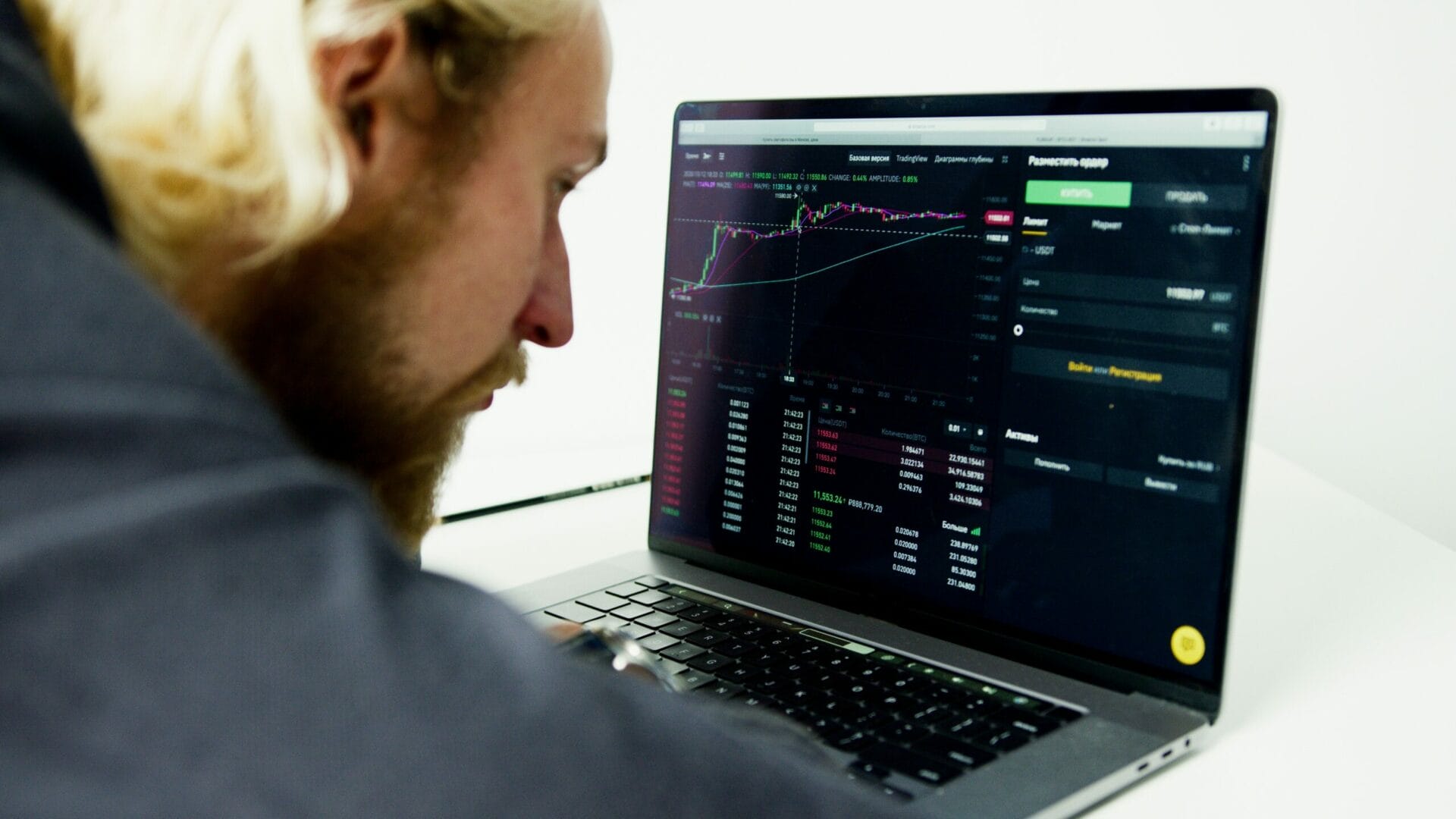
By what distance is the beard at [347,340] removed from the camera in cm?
57

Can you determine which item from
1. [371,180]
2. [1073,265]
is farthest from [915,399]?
[371,180]

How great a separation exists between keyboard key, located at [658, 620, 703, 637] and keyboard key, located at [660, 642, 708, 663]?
0.02 m

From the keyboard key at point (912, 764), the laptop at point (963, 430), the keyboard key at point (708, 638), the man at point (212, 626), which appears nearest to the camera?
the man at point (212, 626)

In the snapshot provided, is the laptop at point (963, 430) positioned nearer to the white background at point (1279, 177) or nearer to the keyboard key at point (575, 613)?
the keyboard key at point (575, 613)

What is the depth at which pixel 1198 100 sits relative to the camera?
0.72 meters

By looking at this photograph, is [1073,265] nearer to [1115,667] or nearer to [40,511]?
[1115,667]

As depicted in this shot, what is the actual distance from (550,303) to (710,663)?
272mm

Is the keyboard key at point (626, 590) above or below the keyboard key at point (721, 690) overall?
above

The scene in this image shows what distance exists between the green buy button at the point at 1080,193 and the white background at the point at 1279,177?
0.73 meters

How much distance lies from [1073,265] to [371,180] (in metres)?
0.47

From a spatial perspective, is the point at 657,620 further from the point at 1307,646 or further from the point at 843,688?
the point at 1307,646

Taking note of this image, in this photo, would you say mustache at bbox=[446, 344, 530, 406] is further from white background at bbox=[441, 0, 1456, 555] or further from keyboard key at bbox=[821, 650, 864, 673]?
white background at bbox=[441, 0, 1456, 555]

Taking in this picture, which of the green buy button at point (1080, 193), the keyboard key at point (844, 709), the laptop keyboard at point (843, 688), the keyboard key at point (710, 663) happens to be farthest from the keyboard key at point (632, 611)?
the green buy button at point (1080, 193)

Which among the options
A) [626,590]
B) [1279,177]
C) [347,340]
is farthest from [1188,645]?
[1279,177]
